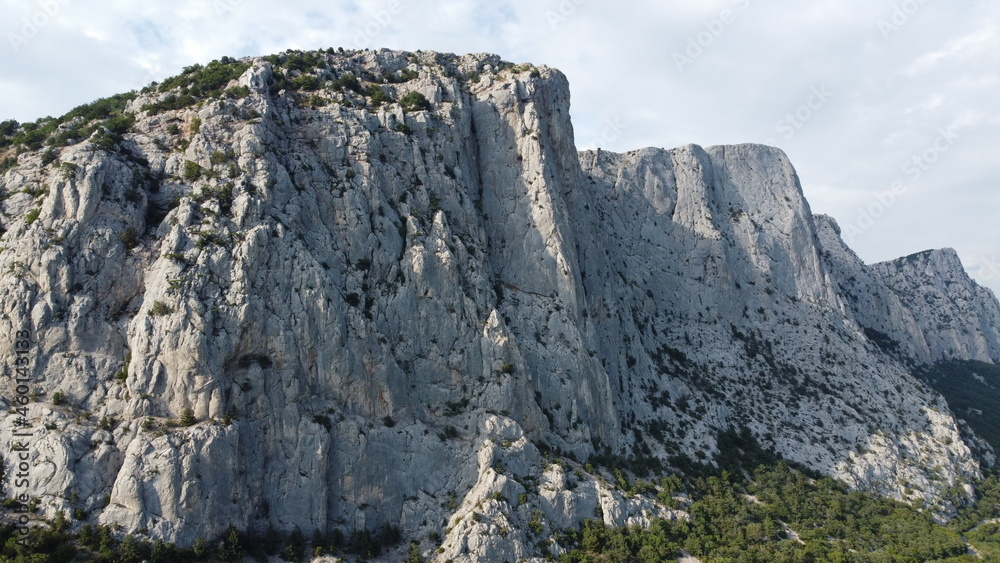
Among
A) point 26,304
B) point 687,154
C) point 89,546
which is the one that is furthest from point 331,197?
point 687,154

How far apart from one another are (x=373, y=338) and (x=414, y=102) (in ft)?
85.5

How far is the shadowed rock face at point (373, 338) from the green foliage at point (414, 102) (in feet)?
3.96

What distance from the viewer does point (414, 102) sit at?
56281 millimetres

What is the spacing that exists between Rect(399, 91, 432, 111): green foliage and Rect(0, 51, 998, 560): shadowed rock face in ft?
3.96

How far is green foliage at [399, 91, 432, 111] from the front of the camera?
56000 millimetres

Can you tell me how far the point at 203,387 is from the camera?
35.3 metres

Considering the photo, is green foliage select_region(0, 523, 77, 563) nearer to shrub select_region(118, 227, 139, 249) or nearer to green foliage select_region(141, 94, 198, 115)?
shrub select_region(118, 227, 139, 249)

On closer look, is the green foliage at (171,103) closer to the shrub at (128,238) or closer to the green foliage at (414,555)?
the shrub at (128,238)

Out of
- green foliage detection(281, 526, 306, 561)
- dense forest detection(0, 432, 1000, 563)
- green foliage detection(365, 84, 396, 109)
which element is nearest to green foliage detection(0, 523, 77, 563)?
dense forest detection(0, 432, 1000, 563)

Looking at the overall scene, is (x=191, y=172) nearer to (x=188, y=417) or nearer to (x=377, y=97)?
(x=188, y=417)

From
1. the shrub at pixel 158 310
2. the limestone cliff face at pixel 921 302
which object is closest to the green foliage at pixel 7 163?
the shrub at pixel 158 310

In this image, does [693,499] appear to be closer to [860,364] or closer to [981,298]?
[860,364]

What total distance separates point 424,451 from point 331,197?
21835 millimetres

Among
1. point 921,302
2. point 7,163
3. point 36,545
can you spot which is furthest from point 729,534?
point 921,302
